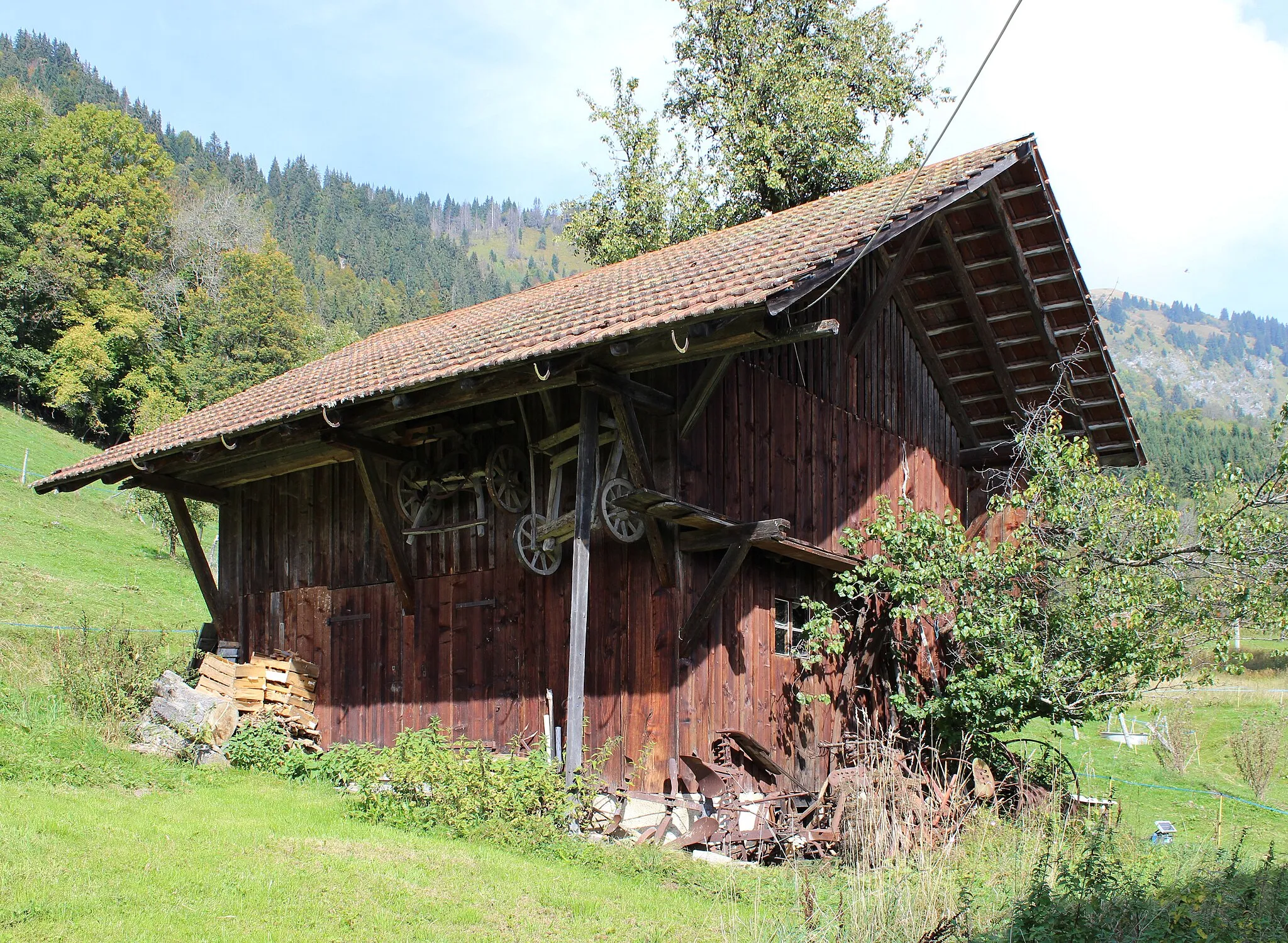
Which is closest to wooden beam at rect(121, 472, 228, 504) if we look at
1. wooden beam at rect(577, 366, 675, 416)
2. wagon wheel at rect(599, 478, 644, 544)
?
wagon wheel at rect(599, 478, 644, 544)

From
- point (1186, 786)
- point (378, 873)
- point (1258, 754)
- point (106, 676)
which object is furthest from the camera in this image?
point (1258, 754)

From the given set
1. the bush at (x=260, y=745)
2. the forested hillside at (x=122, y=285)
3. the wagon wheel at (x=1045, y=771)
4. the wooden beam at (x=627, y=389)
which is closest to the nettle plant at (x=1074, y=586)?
the wagon wheel at (x=1045, y=771)

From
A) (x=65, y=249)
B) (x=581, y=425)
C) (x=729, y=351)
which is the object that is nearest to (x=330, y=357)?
(x=581, y=425)

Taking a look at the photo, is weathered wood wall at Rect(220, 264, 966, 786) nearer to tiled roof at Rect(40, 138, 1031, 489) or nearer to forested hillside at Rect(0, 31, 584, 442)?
tiled roof at Rect(40, 138, 1031, 489)

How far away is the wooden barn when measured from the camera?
32.1ft

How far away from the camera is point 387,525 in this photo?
1198cm

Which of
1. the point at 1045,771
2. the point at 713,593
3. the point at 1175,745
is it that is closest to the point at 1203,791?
the point at 1175,745

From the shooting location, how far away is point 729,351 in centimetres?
909

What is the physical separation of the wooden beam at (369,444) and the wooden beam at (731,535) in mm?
3413

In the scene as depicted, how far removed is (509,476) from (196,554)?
534 centimetres

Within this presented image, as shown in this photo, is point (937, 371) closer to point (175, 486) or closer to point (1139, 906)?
point (175, 486)

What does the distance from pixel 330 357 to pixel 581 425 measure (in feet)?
27.7

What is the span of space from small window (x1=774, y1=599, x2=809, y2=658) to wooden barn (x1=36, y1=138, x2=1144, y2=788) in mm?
70

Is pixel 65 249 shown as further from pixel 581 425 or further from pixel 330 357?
pixel 581 425
